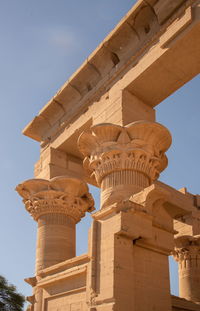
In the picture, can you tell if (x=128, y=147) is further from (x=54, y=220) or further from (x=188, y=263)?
(x=188, y=263)

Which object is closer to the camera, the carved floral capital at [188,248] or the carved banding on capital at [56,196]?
the carved banding on capital at [56,196]

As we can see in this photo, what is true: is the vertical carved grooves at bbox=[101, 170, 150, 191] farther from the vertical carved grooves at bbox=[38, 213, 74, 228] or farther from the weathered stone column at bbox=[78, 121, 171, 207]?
the vertical carved grooves at bbox=[38, 213, 74, 228]

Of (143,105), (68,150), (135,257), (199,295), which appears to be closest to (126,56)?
(143,105)

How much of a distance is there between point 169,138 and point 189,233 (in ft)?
14.5

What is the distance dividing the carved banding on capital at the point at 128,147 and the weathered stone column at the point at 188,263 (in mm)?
3808

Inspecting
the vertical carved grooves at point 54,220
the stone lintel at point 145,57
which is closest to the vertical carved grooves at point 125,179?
the stone lintel at point 145,57

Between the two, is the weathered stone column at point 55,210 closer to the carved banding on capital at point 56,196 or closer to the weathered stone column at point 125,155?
the carved banding on capital at point 56,196

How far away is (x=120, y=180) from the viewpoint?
368 inches

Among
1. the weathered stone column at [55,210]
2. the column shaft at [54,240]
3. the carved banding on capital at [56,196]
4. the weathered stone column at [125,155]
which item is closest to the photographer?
the weathered stone column at [125,155]

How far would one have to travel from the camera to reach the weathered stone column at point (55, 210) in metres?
11.6

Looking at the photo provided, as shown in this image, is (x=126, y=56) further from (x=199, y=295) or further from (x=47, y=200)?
(x=199, y=295)

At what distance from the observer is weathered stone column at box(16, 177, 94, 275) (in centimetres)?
1162

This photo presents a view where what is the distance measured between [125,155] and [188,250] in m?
4.78

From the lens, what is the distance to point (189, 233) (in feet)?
43.2
